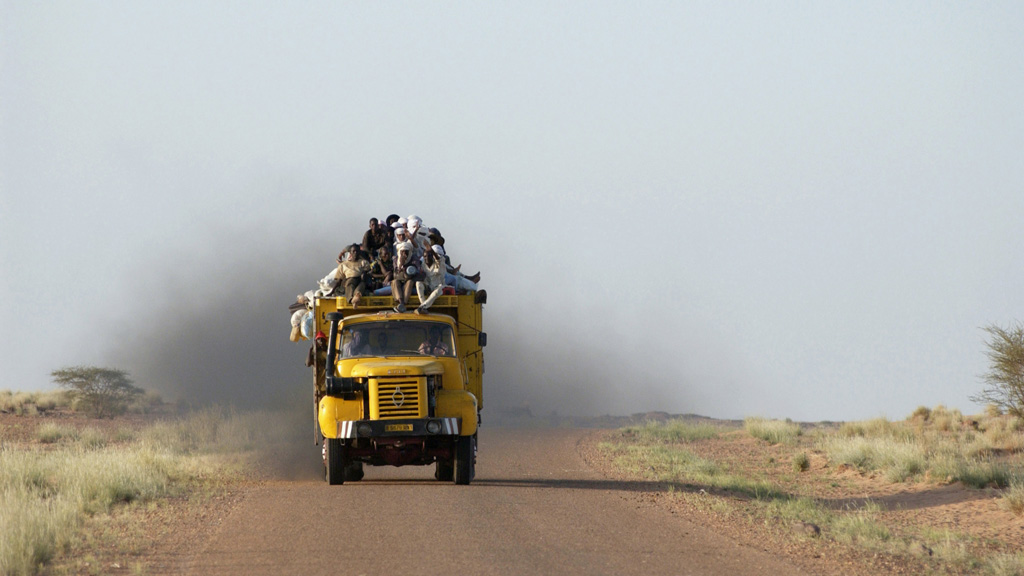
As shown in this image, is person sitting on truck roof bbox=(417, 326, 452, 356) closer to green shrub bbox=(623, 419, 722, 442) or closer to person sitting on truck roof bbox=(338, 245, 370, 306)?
person sitting on truck roof bbox=(338, 245, 370, 306)

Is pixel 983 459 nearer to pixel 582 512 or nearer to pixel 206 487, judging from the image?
pixel 582 512

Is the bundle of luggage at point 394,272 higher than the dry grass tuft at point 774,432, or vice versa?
the bundle of luggage at point 394,272

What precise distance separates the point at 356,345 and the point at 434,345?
1337 millimetres

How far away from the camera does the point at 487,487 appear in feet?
60.3

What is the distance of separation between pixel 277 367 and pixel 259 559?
4676 centimetres

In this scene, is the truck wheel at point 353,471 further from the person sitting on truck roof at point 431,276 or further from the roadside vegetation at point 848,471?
the roadside vegetation at point 848,471

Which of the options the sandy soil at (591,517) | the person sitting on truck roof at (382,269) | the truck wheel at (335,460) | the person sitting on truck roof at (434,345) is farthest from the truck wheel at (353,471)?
the person sitting on truck roof at (382,269)

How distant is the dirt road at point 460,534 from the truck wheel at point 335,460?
0.21 m

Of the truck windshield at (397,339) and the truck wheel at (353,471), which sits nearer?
the truck windshield at (397,339)

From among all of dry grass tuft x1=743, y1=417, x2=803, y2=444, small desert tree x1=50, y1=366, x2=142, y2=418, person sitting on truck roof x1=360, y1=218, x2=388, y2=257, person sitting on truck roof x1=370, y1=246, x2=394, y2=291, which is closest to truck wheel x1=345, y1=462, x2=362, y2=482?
person sitting on truck roof x1=370, y1=246, x2=394, y2=291

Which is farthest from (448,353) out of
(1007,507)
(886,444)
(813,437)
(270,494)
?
(813,437)

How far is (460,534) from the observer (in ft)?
42.1

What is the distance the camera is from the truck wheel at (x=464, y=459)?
1783 cm

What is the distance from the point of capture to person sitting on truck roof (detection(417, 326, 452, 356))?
18328 millimetres
